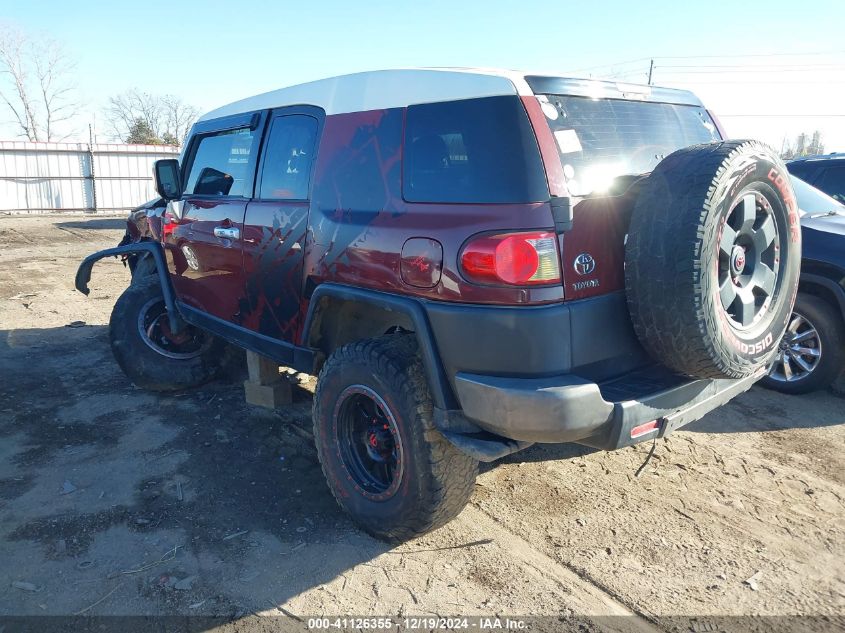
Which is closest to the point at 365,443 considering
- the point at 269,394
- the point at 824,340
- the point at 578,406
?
the point at 578,406

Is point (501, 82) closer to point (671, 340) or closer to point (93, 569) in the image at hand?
point (671, 340)

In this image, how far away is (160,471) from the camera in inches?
152

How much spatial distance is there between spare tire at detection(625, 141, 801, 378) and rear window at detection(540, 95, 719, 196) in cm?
23

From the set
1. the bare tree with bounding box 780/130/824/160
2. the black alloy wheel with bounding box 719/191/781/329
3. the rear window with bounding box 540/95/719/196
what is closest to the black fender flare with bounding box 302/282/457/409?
the rear window with bounding box 540/95/719/196

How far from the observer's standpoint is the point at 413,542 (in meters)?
3.10

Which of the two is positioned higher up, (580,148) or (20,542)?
(580,148)

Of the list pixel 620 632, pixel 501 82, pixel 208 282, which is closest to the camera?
pixel 620 632

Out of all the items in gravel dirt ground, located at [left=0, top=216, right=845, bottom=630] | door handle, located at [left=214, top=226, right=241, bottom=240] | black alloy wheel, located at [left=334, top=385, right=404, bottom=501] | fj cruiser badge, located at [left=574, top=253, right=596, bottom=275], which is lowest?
gravel dirt ground, located at [left=0, top=216, right=845, bottom=630]

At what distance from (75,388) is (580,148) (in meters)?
4.66

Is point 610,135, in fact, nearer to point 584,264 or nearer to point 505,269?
point 584,264

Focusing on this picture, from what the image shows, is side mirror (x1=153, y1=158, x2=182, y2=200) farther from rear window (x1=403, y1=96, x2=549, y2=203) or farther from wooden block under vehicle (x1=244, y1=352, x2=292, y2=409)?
rear window (x1=403, y1=96, x2=549, y2=203)

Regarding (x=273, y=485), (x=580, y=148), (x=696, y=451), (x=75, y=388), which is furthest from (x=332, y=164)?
(x=75, y=388)

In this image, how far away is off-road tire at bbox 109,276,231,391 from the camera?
510 cm

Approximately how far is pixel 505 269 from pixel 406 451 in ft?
3.10
